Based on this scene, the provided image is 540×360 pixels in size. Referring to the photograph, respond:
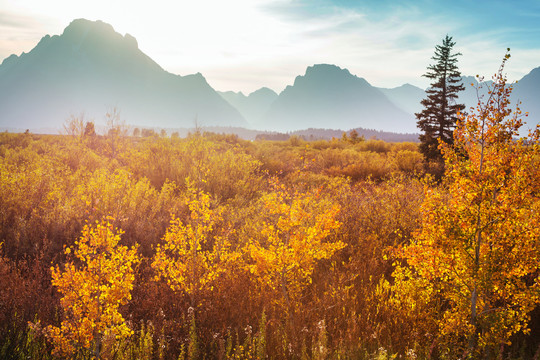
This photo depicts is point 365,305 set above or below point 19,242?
below

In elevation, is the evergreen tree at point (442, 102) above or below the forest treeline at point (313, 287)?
above

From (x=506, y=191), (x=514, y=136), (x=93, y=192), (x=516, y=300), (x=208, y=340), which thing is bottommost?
(x=208, y=340)

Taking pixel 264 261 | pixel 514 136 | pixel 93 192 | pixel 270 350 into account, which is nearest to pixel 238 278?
pixel 264 261

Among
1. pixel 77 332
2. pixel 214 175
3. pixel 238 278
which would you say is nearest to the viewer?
pixel 77 332

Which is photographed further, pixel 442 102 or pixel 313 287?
pixel 442 102

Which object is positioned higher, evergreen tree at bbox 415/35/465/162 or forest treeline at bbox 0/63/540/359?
evergreen tree at bbox 415/35/465/162

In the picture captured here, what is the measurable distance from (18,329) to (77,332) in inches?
42.7

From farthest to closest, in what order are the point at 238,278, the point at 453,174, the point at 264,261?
the point at 238,278 → the point at 264,261 → the point at 453,174

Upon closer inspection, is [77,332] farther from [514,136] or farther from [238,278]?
[514,136]

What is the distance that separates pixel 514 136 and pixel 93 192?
805 cm

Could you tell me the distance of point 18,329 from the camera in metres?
3.13

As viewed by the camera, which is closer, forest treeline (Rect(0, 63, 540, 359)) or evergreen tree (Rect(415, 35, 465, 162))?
forest treeline (Rect(0, 63, 540, 359))

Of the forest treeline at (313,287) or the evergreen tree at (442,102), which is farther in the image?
the evergreen tree at (442,102)

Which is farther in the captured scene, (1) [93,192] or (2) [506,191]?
(1) [93,192]
